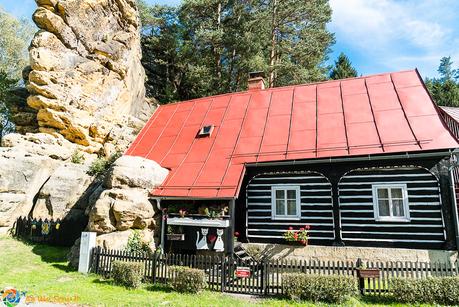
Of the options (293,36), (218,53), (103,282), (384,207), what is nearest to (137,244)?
(103,282)

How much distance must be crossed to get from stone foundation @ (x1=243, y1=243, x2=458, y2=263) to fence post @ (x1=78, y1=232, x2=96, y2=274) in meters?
6.33

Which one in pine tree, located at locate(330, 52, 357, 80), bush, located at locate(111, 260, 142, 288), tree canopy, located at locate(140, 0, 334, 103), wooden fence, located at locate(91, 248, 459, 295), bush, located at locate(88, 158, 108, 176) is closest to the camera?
wooden fence, located at locate(91, 248, 459, 295)

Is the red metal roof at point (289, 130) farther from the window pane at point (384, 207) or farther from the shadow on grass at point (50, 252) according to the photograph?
the shadow on grass at point (50, 252)

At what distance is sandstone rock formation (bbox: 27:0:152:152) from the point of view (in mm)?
19672

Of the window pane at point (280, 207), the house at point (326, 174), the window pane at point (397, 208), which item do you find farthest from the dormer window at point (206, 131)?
the window pane at point (397, 208)

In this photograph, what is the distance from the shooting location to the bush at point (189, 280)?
923 cm

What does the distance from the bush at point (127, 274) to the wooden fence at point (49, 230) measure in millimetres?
6263

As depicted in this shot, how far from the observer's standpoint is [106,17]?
2392 cm

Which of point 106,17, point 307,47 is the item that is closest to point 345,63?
point 307,47

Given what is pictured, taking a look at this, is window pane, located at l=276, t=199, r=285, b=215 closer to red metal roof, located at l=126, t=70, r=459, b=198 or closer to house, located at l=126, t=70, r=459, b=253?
house, located at l=126, t=70, r=459, b=253

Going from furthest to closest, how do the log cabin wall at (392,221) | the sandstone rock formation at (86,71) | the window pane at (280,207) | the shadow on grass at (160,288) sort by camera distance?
the sandstone rock formation at (86,71) < the window pane at (280,207) < the log cabin wall at (392,221) < the shadow on grass at (160,288)

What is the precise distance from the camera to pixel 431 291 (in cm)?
818

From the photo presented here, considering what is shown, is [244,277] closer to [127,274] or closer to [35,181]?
[127,274]

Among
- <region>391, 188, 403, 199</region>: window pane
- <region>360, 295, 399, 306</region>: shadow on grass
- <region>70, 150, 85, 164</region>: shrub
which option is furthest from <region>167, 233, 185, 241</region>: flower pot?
<region>70, 150, 85, 164</region>: shrub
